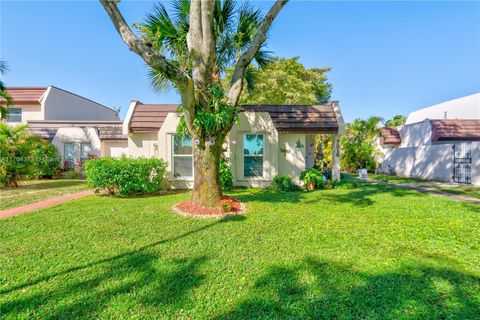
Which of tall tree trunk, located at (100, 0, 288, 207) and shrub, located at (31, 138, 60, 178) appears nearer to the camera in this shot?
tall tree trunk, located at (100, 0, 288, 207)

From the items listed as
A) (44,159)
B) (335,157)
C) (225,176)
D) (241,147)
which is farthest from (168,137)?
(44,159)

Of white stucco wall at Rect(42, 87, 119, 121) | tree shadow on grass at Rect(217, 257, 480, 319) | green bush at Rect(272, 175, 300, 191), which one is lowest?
tree shadow on grass at Rect(217, 257, 480, 319)

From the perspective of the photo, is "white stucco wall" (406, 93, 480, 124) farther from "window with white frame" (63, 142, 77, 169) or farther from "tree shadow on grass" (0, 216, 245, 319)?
"window with white frame" (63, 142, 77, 169)

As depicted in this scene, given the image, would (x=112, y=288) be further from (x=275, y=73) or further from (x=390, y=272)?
(x=275, y=73)

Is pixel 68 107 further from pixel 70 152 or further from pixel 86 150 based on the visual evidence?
pixel 86 150

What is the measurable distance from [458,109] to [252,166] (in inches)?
1273

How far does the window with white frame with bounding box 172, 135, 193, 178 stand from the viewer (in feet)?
34.7

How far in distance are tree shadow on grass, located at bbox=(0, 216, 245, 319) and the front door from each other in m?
16.0

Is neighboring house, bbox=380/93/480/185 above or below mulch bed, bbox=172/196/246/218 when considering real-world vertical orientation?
above

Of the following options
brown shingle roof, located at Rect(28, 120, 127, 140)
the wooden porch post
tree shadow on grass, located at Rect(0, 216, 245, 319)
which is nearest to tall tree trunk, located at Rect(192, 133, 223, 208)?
tree shadow on grass, located at Rect(0, 216, 245, 319)

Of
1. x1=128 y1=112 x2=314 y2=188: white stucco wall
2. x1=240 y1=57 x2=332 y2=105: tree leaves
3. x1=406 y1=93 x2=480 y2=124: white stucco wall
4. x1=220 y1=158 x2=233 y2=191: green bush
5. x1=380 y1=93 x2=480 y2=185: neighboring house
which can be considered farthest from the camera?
x1=406 y1=93 x2=480 y2=124: white stucco wall

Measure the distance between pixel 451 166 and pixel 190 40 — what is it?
1600cm

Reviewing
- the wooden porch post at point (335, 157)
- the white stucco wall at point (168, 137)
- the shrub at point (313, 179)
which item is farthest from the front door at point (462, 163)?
the white stucco wall at point (168, 137)

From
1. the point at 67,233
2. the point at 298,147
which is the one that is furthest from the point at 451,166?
the point at 67,233
